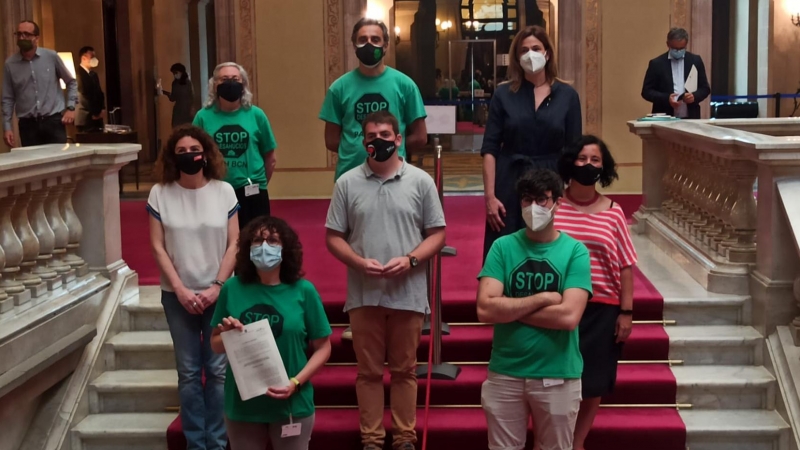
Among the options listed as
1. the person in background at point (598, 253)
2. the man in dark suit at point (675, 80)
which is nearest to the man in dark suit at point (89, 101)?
the man in dark suit at point (675, 80)

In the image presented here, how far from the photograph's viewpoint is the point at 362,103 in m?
6.11

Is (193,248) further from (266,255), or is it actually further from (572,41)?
(572,41)

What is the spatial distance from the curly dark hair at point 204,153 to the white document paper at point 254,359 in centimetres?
134

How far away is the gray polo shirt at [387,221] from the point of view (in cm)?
536

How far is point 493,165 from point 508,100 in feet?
1.20

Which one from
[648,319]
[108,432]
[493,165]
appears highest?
[493,165]

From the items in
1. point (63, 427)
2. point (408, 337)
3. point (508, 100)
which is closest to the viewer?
point (408, 337)

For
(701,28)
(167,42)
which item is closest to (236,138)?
(701,28)

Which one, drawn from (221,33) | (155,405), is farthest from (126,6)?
(155,405)

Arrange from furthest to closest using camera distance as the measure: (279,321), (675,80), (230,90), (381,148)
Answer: (675,80) < (230,90) < (381,148) < (279,321)

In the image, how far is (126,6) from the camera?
68.6 ft

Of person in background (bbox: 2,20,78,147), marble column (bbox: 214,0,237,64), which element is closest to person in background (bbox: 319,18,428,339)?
person in background (bbox: 2,20,78,147)

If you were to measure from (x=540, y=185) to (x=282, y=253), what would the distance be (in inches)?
44.4

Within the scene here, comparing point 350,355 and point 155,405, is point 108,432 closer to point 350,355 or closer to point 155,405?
point 155,405
